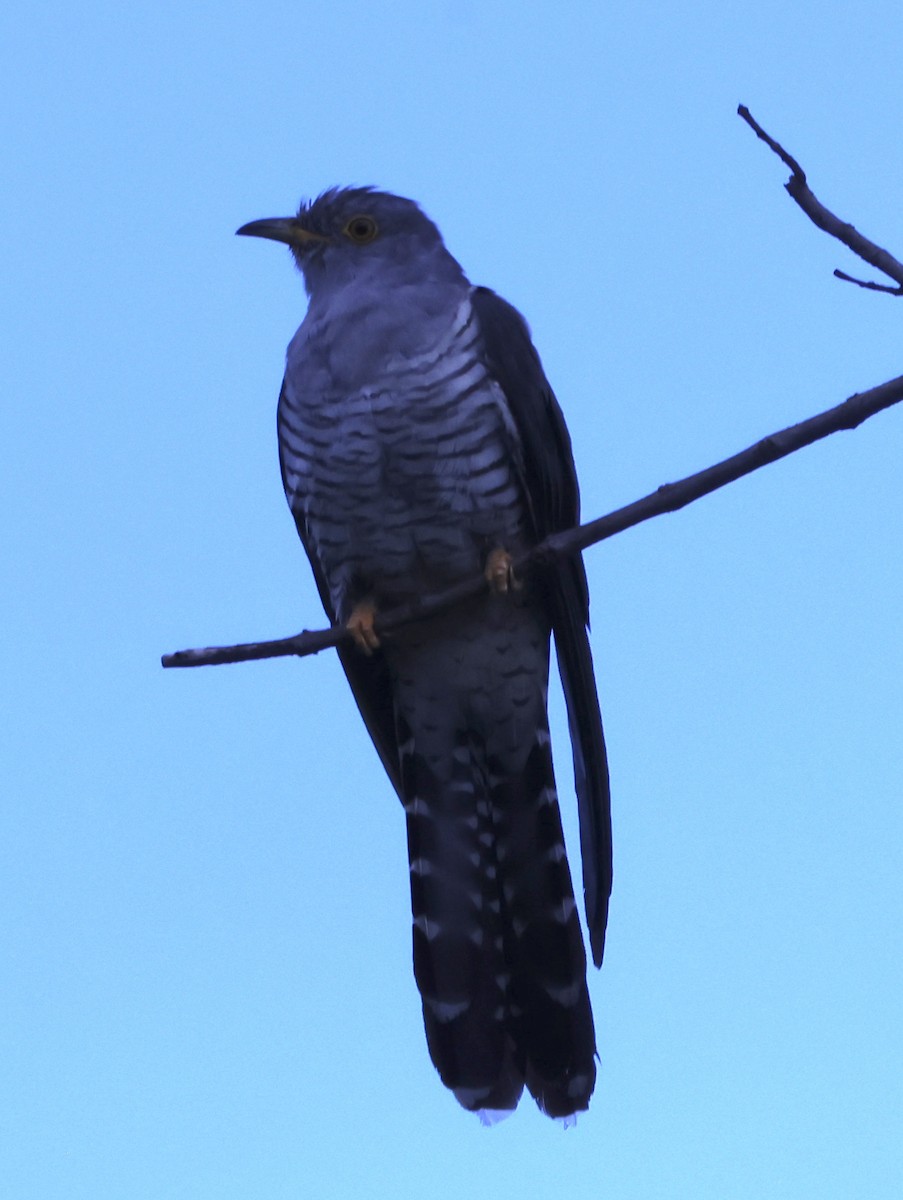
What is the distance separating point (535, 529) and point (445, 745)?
634 mm

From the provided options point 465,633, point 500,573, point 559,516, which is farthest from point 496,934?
point 559,516

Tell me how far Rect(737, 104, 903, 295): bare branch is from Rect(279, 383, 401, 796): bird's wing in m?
1.96

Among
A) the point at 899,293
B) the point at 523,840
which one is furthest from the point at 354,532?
the point at 899,293

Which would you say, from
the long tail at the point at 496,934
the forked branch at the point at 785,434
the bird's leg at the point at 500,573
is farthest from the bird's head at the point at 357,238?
the forked branch at the point at 785,434

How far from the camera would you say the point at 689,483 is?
2504mm

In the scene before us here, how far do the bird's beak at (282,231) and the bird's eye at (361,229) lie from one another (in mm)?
73

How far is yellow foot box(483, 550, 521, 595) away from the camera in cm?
346

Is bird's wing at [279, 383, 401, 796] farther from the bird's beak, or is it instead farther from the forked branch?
the forked branch

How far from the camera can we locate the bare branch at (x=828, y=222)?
2432 millimetres

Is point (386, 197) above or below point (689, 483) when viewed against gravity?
above

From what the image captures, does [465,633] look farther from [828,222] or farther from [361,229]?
[828,222]

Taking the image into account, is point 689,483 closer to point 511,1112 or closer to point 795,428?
point 795,428

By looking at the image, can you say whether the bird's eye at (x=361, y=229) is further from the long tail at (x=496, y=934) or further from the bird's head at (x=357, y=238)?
the long tail at (x=496, y=934)

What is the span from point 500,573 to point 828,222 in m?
1.27
